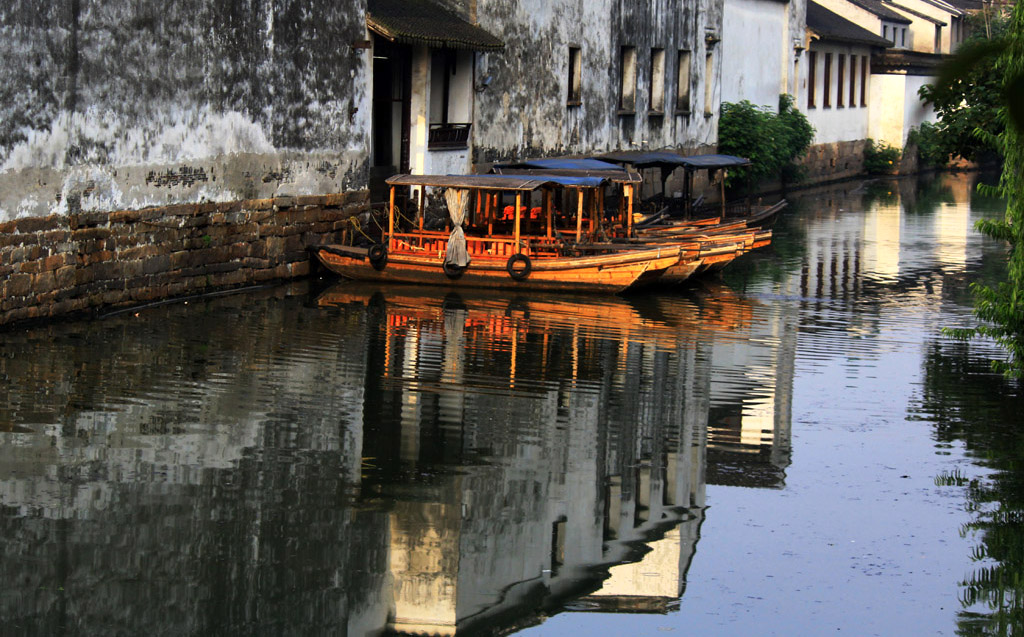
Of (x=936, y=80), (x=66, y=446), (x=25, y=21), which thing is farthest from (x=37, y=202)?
(x=936, y=80)

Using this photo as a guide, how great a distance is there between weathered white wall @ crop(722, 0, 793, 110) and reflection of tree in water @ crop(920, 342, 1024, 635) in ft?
80.7

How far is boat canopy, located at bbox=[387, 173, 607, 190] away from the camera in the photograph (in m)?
21.1

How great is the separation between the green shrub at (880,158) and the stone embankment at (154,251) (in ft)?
117

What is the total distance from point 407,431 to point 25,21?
761cm

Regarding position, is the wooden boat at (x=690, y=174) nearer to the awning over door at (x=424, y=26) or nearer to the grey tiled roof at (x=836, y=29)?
the awning over door at (x=424, y=26)

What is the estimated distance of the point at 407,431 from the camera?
11688 millimetres

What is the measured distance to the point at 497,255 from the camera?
71.1ft

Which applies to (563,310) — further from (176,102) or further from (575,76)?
(575,76)

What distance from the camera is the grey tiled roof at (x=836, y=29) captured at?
162 ft

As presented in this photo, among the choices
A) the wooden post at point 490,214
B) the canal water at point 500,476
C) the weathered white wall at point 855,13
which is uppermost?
the weathered white wall at point 855,13

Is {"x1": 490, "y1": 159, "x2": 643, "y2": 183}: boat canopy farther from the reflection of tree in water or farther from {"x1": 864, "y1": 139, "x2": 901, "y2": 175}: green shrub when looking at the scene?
{"x1": 864, "y1": 139, "x2": 901, "y2": 175}: green shrub

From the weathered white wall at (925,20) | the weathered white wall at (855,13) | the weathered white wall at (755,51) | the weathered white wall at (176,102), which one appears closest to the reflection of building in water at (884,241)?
the weathered white wall at (755,51)

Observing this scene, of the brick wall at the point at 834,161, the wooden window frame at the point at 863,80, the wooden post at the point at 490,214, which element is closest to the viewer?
the wooden post at the point at 490,214

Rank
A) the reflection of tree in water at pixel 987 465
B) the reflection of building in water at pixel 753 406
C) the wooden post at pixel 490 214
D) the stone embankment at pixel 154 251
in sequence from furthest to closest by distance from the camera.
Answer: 1. the wooden post at pixel 490 214
2. the stone embankment at pixel 154 251
3. the reflection of building in water at pixel 753 406
4. the reflection of tree in water at pixel 987 465
